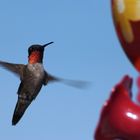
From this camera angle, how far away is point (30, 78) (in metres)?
11.7

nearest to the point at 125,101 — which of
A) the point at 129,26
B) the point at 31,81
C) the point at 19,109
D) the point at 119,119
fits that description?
the point at 119,119

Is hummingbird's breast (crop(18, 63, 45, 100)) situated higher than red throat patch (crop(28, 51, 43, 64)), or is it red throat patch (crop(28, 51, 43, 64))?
red throat patch (crop(28, 51, 43, 64))

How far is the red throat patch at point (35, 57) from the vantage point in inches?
469

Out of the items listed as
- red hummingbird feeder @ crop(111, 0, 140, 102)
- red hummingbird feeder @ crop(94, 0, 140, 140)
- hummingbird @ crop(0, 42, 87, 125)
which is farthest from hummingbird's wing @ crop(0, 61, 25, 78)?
red hummingbird feeder @ crop(94, 0, 140, 140)

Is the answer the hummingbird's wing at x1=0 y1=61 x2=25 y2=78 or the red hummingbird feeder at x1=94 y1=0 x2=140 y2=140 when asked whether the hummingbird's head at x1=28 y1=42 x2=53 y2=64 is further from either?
the red hummingbird feeder at x1=94 y1=0 x2=140 y2=140

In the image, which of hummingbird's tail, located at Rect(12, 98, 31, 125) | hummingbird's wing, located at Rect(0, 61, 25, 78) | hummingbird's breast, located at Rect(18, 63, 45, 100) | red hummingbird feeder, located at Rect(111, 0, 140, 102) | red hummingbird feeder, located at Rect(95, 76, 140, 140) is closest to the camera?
red hummingbird feeder, located at Rect(95, 76, 140, 140)

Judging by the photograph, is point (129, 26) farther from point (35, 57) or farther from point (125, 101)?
point (35, 57)

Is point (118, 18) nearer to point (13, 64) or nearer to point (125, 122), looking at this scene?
point (125, 122)

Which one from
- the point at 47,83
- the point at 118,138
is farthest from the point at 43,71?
the point at 118,138

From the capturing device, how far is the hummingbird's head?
11906mm

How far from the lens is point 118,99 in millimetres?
8047

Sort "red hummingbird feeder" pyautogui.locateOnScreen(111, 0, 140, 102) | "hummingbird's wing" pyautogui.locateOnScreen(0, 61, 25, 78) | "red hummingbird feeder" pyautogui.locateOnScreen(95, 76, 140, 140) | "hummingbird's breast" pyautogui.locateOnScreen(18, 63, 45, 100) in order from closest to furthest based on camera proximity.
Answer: "red hummingbird feeder" pyautogui.locateOnScreen(95, 76, 140, 140) → "red hummingbird feeder" pyautogui.locateOnScreen(111, 0, 140, 102) → "hummingbird's wing" pyautogui.locateOnScreen(0, 61, 25, 78) → "hummingbird's breast" pyautogui.locateOnScreen(18, 63, 45, 100)

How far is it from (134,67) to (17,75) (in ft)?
10.5

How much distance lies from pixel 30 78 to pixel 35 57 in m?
0.38
